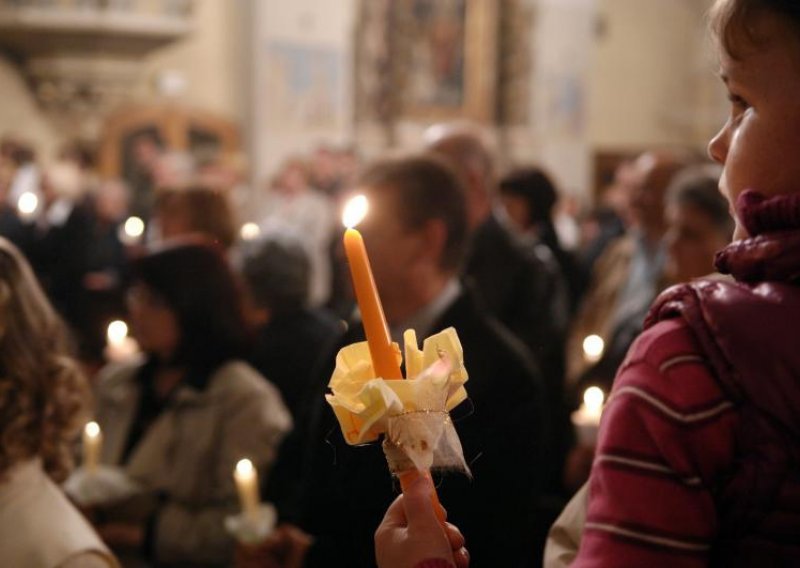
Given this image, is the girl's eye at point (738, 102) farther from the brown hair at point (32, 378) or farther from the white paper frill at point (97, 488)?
the white paper frill at point (97, 488)

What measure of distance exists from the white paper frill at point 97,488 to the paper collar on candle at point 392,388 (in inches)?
78.3

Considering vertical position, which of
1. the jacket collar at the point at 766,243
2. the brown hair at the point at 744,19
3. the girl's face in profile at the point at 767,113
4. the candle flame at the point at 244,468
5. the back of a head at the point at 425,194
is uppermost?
the brown hair at the point at 744,19

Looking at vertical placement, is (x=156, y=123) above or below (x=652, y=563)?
below

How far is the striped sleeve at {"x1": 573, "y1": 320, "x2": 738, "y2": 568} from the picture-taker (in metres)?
0.81

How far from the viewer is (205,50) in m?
11.9

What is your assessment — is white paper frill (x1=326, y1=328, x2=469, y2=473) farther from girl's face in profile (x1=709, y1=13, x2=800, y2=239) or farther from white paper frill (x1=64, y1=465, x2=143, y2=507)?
white paper frill (x1=64, y1=465, x2=143, y2=507)

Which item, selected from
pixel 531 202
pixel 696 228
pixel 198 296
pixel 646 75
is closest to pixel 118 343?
pixel 198 296

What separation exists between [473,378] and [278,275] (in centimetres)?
196

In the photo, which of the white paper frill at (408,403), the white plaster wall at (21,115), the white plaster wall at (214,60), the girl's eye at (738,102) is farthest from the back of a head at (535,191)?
the white plaster wall at (214,60)

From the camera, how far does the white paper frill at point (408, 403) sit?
849 millimetres

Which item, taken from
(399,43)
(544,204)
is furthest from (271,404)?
(399,43)

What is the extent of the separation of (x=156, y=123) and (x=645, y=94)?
8423mm

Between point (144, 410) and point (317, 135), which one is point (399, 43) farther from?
point (144, 410)

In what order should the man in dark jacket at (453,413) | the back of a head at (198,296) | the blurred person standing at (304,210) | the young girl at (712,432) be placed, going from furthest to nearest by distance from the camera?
the blurred person standing at (304,210) → the back of a head at (198,296) → the man in dark jacket at (453,413) → the young girl at (712,432)
